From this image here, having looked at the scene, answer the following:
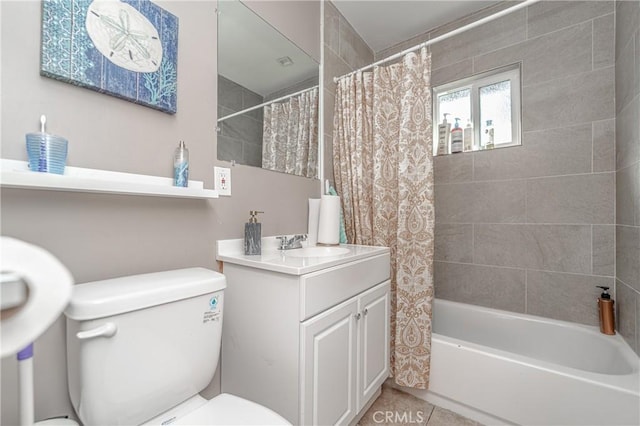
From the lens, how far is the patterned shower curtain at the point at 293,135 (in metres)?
1.49

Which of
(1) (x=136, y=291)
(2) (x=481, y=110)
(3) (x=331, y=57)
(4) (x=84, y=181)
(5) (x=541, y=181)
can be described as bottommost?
(1) (x=136, y=291)

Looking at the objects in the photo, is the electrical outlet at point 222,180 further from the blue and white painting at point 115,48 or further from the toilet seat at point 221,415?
the toilet seat at point 221,415

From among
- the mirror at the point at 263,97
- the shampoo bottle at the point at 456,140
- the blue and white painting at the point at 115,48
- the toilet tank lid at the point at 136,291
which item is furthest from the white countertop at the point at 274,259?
the shampoo bottle at the point at 456,140

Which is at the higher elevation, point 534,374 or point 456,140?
point 456,140

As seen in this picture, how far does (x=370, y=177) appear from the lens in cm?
181

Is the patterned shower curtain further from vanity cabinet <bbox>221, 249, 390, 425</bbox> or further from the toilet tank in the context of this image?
the toilet tank

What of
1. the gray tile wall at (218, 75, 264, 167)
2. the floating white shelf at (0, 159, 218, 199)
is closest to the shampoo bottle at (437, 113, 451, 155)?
the gray tile wall at (218, 75, 264, 167)

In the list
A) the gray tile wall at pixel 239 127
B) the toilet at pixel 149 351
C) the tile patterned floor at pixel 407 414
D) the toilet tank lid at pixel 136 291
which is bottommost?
the tile patterned floor at pixel 407 414

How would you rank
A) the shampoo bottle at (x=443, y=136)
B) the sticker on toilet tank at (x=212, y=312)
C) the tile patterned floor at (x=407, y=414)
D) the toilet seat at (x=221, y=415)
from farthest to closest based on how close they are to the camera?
the shampoo bottle at (x=443, y=136), the tile patterned floor at (x=407, y=414), the sticker on toilet tank at (x=212, y=312), the toilet seat at (x=221, y=415)

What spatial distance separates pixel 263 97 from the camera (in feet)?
4.83

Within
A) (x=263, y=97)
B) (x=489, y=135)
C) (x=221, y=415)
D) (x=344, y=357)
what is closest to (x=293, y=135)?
(x=263, y=97)

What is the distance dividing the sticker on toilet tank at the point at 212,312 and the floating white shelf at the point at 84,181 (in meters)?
0.40

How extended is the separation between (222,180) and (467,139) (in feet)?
6.12

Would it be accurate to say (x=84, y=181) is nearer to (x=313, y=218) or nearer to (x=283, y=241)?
(x=283, y=241)
